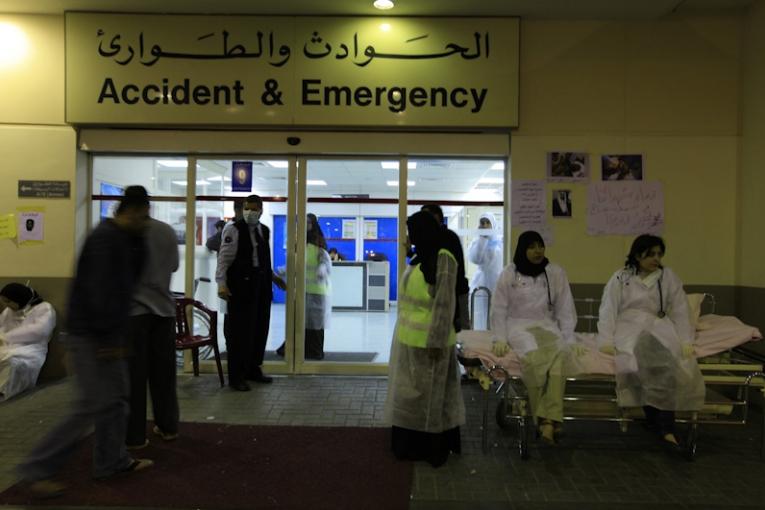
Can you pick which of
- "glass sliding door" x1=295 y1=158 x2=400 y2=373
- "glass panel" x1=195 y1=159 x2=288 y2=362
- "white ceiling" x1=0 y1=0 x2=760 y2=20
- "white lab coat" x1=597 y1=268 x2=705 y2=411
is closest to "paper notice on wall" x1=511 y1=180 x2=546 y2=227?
"glass sliding door" x1=295 y1=158 x2=400 y2=373

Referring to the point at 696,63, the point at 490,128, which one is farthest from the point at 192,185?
the point at 696,63

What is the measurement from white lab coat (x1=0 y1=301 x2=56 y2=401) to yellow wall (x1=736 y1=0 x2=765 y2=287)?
6775 millimetres

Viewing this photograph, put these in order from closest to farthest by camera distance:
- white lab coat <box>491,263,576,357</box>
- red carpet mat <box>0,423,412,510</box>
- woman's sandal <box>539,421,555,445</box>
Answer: red carpet mat <box>0,423,412,510</box> < woman's sandal <box>539,421,555,445</box> < white lab coat <box>491,263,576,357</box>

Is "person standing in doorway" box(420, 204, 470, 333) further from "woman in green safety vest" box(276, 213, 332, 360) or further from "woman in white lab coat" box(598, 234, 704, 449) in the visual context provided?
"woman in green safety vest" box(276, 213, 332, 360)

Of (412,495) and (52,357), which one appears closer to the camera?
(412,495)

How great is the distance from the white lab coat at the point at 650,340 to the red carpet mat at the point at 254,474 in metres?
1.67

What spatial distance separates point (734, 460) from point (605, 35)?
4.06m

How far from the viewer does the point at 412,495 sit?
330 cm

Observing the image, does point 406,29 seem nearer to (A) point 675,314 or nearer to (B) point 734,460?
(A) point 675,314

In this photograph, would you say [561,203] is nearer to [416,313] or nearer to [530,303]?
[530,303]

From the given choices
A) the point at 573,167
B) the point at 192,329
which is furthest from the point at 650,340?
the point at 192,329

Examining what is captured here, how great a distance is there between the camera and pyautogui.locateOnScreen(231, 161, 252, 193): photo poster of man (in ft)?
19.8

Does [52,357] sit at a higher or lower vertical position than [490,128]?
lower

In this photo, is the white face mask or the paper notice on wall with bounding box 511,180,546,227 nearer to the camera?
the white face mask
